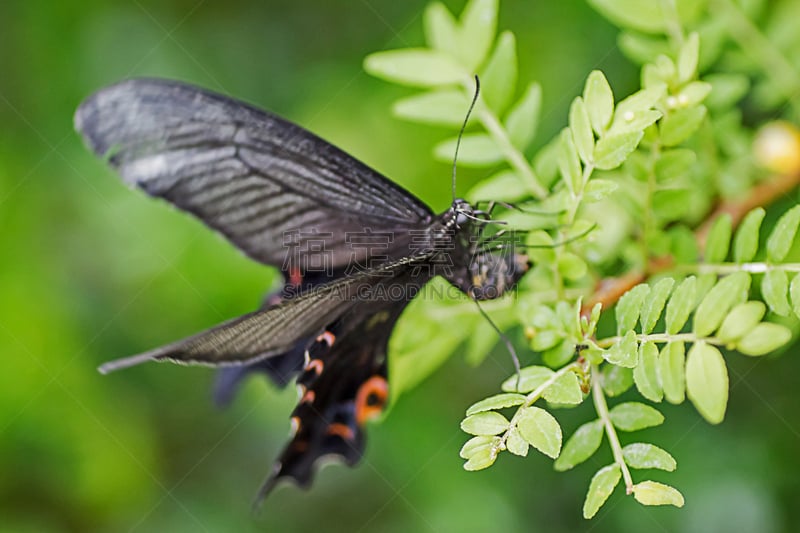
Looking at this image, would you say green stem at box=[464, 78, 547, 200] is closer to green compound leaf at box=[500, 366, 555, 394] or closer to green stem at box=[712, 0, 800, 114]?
green compound leaf at box=[500, 366, 555, 394]

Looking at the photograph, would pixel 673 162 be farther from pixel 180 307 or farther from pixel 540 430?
pixel 180 307

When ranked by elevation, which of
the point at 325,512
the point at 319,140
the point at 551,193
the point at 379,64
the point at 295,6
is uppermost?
the point at 295,6

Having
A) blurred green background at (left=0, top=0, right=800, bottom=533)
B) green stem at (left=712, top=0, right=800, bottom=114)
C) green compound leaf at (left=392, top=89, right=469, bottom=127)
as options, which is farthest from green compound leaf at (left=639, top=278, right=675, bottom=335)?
blurred green background at (left=0, top=0, right=800, bottom=533)

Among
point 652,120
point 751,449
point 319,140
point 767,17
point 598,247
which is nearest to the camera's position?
point 652,120

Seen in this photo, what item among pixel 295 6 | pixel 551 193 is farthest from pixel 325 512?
pixel 295 6

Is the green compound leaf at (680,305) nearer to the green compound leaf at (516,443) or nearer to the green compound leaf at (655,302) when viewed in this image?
the green compound leaf at (655,302)

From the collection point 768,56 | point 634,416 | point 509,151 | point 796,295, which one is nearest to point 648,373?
point 634,416

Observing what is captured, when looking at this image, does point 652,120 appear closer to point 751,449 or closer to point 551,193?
point 551,193
